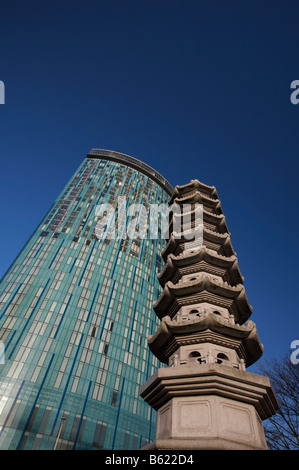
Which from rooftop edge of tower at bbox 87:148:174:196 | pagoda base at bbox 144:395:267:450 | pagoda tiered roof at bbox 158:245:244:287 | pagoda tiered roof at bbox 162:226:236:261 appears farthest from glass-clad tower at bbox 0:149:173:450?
pagoda base at bbox 144:395:267:450

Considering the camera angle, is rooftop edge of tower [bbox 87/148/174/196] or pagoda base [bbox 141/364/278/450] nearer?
pagoda base [bbox 141/364/278/450]

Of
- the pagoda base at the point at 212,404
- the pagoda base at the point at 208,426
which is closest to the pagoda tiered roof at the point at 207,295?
the pagoda base at the point at 212,404

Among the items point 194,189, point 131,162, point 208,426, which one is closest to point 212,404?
point 208,426

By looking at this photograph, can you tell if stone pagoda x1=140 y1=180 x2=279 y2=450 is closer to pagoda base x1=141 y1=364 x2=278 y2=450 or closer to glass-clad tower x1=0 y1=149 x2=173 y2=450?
pagoda base x1=141 y1=364 x2=278 y2=450

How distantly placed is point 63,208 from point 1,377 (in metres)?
35.5

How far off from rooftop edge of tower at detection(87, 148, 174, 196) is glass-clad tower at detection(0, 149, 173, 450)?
2103 cm

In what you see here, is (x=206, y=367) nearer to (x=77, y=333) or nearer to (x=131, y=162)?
(x=77, y=333)

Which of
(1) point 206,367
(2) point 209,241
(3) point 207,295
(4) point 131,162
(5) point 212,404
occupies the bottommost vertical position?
(5) point 212,404

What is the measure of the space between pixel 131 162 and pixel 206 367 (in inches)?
3155

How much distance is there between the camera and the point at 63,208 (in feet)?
202

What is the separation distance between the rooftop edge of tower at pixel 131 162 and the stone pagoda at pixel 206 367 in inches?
2755

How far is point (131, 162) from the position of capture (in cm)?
8525

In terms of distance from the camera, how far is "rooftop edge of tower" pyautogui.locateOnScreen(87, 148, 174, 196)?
83.8 metres
